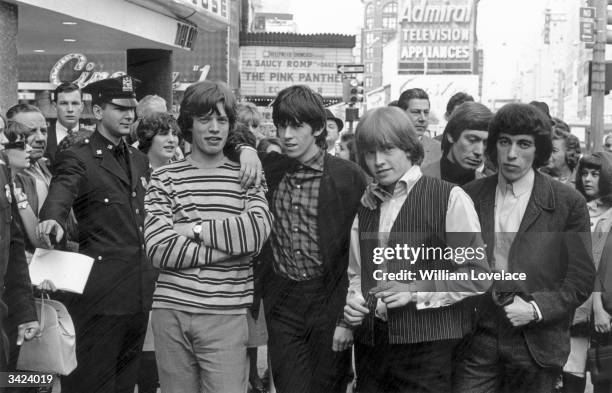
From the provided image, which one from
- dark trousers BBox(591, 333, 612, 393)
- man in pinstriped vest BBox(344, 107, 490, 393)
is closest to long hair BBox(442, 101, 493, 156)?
man in pinstriped vest BBox(344, 107, 490, 393)

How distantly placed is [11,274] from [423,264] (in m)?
1.94

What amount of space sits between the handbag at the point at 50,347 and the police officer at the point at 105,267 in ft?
0.67

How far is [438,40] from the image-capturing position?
133625mm

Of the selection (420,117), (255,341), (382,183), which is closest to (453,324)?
(382,183)

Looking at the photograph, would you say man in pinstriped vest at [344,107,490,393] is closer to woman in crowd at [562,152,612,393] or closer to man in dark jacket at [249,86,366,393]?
man in dark jacket at [249,86,366,393]

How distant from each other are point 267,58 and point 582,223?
38.8 m

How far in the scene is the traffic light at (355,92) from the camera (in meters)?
25.0

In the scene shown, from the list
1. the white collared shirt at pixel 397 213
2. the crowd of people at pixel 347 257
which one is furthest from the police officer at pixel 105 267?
the white collared shirt at pixel 397 213

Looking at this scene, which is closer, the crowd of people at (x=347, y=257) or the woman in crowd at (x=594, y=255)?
the crowd of people at (x=347, y=257)

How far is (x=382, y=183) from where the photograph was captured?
4.23 m

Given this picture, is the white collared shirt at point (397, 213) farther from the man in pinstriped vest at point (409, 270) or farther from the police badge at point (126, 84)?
the police badge at point (126, 84)

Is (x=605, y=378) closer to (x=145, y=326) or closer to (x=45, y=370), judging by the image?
(x=145, y=326)

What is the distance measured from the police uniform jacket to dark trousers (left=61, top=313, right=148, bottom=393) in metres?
0.08

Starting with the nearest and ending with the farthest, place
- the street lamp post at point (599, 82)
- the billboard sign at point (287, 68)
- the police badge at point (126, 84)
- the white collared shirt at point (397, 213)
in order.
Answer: the white collared shirt at point (397, 213), the police badge at point (126, 84), the street lamp post at point (599, 82), the billboard sign at point (287, 68)
